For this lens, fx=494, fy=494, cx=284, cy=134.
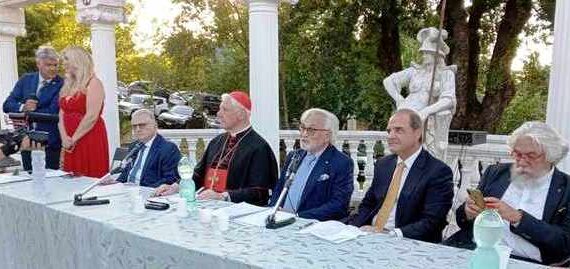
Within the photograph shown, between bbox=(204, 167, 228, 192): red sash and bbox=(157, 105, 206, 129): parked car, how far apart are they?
12.1 metres

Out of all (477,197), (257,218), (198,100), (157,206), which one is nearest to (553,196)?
(477,197)

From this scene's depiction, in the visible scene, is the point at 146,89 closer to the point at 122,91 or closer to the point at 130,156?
the point at 122,91

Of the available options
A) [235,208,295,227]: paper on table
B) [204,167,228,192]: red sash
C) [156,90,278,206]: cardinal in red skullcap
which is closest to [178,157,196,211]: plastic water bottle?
[235,208,295,227]: paper on table

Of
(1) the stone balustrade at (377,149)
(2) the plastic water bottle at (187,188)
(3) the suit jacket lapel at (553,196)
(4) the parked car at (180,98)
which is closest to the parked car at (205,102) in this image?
(4) the parked car at (180,98)

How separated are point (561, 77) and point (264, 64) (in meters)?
2.33

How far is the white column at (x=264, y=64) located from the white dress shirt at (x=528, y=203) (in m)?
2.52

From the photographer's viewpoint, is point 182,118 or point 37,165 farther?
point 182,118

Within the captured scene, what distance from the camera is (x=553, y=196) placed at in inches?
79.8

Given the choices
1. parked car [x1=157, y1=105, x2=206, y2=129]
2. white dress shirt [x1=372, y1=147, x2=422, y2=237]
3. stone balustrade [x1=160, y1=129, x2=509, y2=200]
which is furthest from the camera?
parked car [x1=157, y1=105, x2=206, y2=129]

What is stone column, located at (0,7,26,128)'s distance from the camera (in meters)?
6.82

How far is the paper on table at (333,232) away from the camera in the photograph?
5.77 feet

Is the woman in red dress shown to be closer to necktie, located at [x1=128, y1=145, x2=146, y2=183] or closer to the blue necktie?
necktie, located at [x1=128, y1=145, x2=146, y2=183]

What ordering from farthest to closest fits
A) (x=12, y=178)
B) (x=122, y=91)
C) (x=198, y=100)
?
(x=122, y=91) → (x=198, y=100) → (x=12, y=178)

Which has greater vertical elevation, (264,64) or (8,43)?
(8,43)
